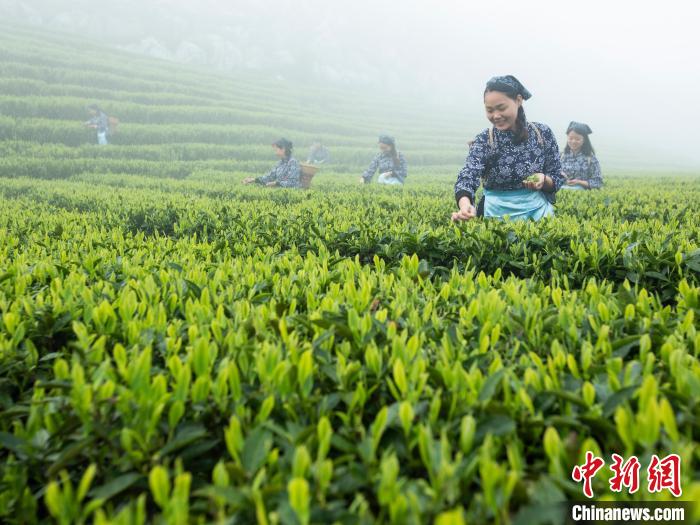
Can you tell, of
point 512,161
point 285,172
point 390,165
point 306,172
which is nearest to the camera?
point 512,161

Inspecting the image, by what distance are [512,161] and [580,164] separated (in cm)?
559

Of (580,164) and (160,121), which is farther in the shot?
(160,121)

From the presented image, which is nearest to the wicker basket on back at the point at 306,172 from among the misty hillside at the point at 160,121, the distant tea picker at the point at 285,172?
the distant tea picker at the point at 285,172

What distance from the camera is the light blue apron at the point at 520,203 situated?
5426 mm

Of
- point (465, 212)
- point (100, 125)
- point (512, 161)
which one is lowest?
point (465, 212)

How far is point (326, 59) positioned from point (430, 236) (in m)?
83.7

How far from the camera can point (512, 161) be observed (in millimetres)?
5203

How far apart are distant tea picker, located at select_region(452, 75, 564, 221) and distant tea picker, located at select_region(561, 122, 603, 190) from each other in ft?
15.8

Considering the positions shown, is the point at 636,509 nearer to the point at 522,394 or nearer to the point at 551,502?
the point at 551,502

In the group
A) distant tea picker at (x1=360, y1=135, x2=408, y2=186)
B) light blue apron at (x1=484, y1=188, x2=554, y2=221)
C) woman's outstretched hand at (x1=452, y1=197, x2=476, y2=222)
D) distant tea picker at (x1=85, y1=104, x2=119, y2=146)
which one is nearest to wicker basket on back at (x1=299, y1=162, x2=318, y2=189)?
distant tea picker at (x1=360, y1=135, x2=408, y2=186)

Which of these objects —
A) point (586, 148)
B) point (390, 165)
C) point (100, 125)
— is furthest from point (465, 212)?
point (100, 125)

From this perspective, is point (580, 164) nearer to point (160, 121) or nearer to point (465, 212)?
point (465, 212)

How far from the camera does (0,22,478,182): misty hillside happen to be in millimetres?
21062

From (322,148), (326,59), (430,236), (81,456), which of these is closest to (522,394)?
(81,456)
